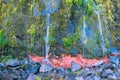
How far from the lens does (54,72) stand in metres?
7.22

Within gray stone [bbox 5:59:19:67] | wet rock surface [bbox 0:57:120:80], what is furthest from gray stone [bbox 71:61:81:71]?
gray stone [bbox 5:59:19:67]

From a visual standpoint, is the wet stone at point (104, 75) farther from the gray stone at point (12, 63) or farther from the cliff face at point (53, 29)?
the gray stone at point (12, 63)

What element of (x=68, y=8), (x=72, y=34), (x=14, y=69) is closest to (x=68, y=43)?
(x=72, y=34)

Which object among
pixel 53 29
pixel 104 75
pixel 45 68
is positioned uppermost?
pixel 53 29

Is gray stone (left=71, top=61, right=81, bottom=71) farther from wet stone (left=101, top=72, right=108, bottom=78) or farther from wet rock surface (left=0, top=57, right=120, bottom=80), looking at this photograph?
wet stone (left=101, top=72, right=108, bottom=78)

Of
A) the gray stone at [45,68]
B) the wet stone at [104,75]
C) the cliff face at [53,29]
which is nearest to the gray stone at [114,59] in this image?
the cliff face at [53,29]

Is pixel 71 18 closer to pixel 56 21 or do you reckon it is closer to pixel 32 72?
pixel 56 21

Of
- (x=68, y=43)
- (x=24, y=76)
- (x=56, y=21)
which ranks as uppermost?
(x=56, y=21)

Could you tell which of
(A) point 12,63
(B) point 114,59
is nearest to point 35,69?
(A) point 12,63

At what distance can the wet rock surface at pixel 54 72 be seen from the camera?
23.3 feet

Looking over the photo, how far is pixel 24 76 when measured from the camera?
7.14 metres

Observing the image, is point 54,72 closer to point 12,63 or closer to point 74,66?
point 74,66

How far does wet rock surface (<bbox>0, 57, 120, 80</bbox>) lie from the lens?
23.3ft

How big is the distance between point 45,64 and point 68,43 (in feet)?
2.91
